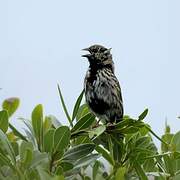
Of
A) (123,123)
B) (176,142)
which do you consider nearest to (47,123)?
(123,123)

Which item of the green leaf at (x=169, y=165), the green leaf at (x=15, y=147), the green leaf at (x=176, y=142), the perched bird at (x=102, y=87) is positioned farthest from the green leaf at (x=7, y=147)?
the perched bird at (x=102, y=87)

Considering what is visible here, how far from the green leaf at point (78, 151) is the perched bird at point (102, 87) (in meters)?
2.45

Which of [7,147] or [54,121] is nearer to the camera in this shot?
[7,147]

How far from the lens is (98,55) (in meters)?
4.62

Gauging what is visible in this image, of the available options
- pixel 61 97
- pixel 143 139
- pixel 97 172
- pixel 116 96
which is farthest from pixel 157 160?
pixel 116 96

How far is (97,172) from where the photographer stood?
1.89m

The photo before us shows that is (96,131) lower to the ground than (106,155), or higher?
higher

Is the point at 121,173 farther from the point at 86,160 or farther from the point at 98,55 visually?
the point at 98,55

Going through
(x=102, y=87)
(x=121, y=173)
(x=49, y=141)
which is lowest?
(x=102, y=87)

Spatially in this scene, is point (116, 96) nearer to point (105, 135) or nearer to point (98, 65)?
point (98, 65)

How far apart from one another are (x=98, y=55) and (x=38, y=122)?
2.78 meters

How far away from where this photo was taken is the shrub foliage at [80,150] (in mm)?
1591

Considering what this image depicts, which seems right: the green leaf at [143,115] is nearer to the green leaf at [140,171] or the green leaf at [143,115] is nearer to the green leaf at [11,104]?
the green leaf at [140,171]

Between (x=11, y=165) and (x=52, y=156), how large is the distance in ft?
0.66
